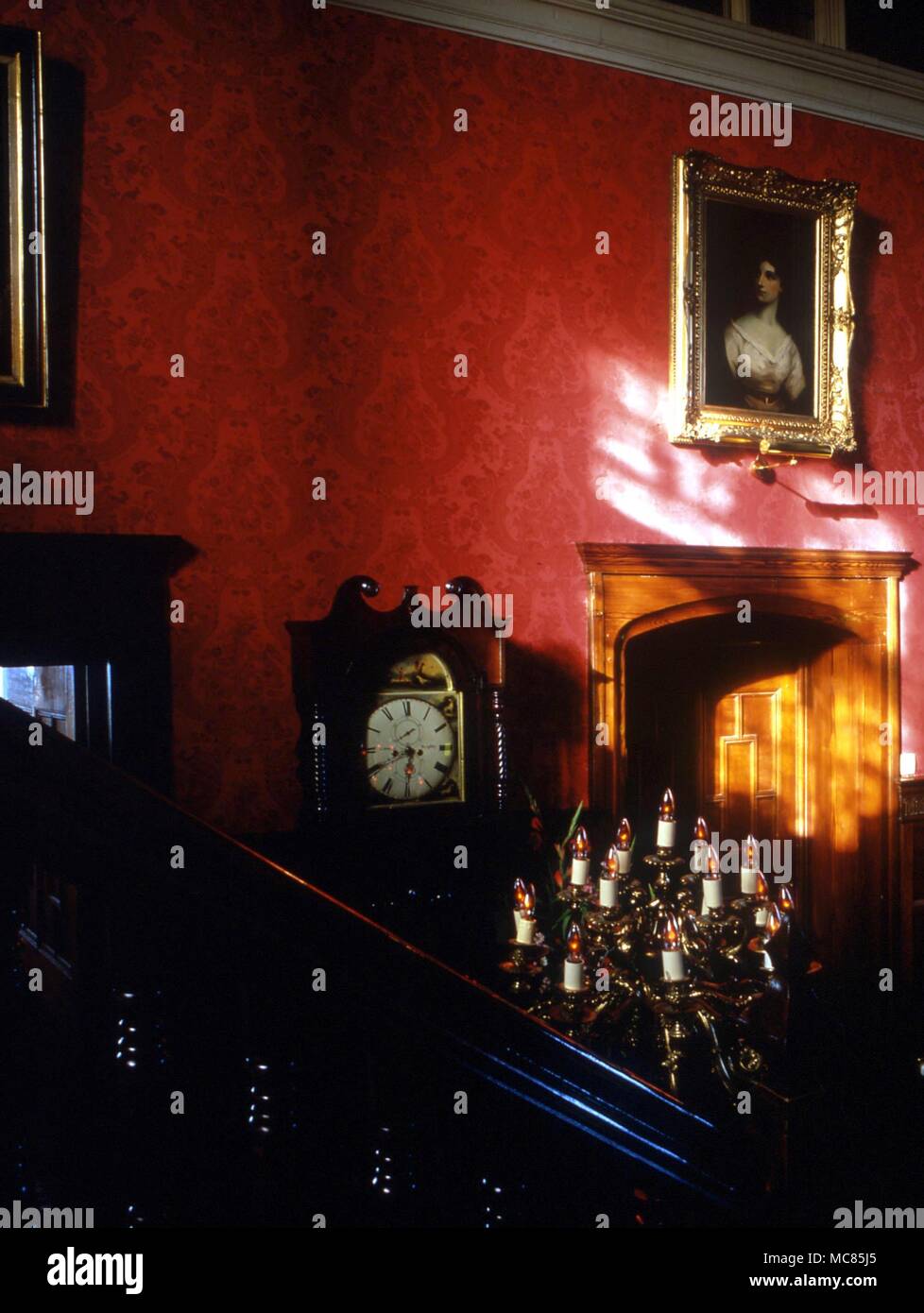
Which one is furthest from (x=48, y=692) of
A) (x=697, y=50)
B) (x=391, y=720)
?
(x=697, y=50)

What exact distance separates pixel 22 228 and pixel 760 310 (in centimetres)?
340

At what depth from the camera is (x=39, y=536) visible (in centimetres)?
327

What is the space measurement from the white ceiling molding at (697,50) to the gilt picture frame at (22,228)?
1.34 metres

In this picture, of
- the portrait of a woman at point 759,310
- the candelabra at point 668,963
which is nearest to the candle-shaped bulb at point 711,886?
the candelabra at point 668,963

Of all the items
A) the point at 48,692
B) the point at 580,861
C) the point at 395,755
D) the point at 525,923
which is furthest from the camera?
the point at 48,692

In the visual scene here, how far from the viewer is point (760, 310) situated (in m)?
4.63

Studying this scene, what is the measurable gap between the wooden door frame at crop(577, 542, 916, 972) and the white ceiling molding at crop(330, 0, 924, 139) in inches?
91.0

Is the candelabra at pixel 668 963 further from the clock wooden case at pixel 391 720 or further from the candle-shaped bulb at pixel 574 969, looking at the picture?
the clock wooden case at pixel 391 720

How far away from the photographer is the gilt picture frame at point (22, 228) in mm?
3195

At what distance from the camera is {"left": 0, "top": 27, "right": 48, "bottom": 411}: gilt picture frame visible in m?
3.20

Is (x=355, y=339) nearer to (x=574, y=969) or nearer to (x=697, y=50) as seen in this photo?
(x=697, y=50)

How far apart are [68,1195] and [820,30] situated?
5916 millimetres

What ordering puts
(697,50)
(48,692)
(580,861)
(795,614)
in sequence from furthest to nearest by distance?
(795,614) → (697,50) → (48,692) → (580,861)

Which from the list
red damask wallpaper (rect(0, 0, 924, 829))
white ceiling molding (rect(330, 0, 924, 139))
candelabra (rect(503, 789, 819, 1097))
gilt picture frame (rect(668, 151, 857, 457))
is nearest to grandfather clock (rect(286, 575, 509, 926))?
red damask wallpaper (rect(0, 0, 924, 829))
